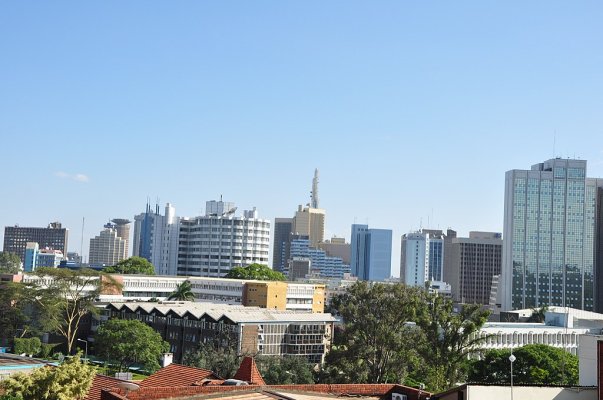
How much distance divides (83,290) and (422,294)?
2402 inches

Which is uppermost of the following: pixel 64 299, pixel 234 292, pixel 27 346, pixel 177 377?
pixel 234 292

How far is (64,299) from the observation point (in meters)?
97.6

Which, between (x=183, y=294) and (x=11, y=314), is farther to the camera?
(x=183, y=294)

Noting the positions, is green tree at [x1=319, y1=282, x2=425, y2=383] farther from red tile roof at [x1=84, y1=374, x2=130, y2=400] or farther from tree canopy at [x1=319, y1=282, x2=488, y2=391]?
red tile roof at [x1=84, y1=374, x2=130, y2=400]

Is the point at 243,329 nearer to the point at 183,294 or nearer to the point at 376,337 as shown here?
the point at 376,337

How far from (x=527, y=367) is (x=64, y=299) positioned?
172 ft

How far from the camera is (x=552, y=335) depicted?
12275 cm

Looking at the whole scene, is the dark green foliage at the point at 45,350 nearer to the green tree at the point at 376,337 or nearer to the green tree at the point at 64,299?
the green tree at the point at 64,299

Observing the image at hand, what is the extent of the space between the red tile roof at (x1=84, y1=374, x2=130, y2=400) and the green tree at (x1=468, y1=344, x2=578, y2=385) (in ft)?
181

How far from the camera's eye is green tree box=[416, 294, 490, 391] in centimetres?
5338

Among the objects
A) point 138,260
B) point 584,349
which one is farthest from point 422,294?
point 138,260

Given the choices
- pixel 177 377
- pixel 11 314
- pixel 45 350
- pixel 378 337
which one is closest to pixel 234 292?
pixel 11 314

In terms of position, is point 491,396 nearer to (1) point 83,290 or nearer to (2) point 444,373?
(2) point 444,373

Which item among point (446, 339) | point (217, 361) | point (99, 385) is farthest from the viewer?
point (217, 361)
